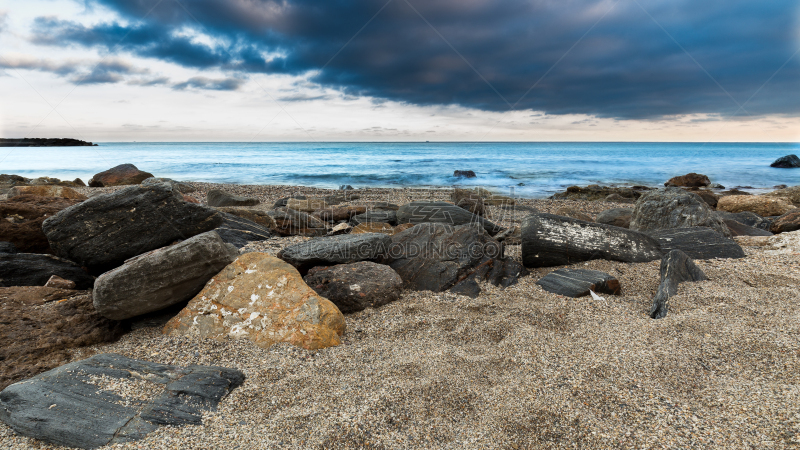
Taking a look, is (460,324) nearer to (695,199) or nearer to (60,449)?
(60,449)

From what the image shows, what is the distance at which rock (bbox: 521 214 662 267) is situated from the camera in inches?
190

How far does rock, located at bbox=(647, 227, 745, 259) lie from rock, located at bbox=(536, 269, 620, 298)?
5.40ft

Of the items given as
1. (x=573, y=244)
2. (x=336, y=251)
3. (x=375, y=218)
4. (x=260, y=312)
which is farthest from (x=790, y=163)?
(x=260, y=312)

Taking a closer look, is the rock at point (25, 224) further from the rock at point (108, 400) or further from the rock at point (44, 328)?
the rock at point (108, 400)

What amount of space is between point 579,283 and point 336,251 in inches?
107

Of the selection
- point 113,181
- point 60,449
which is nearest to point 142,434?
point 60,449

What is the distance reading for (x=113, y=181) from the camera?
1631 centimetres

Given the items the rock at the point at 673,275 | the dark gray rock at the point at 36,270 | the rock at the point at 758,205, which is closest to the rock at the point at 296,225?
the dark gray rock at the point at 36,270

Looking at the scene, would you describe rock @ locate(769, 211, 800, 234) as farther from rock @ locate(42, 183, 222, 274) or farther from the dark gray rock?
the dark gray rock

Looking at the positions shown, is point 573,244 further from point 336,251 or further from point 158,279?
point 158,279

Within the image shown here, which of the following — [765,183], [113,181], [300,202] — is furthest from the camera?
[765,183]

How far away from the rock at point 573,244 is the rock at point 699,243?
0.29m

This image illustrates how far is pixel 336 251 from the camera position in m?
4.45

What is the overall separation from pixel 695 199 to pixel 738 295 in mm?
3188
